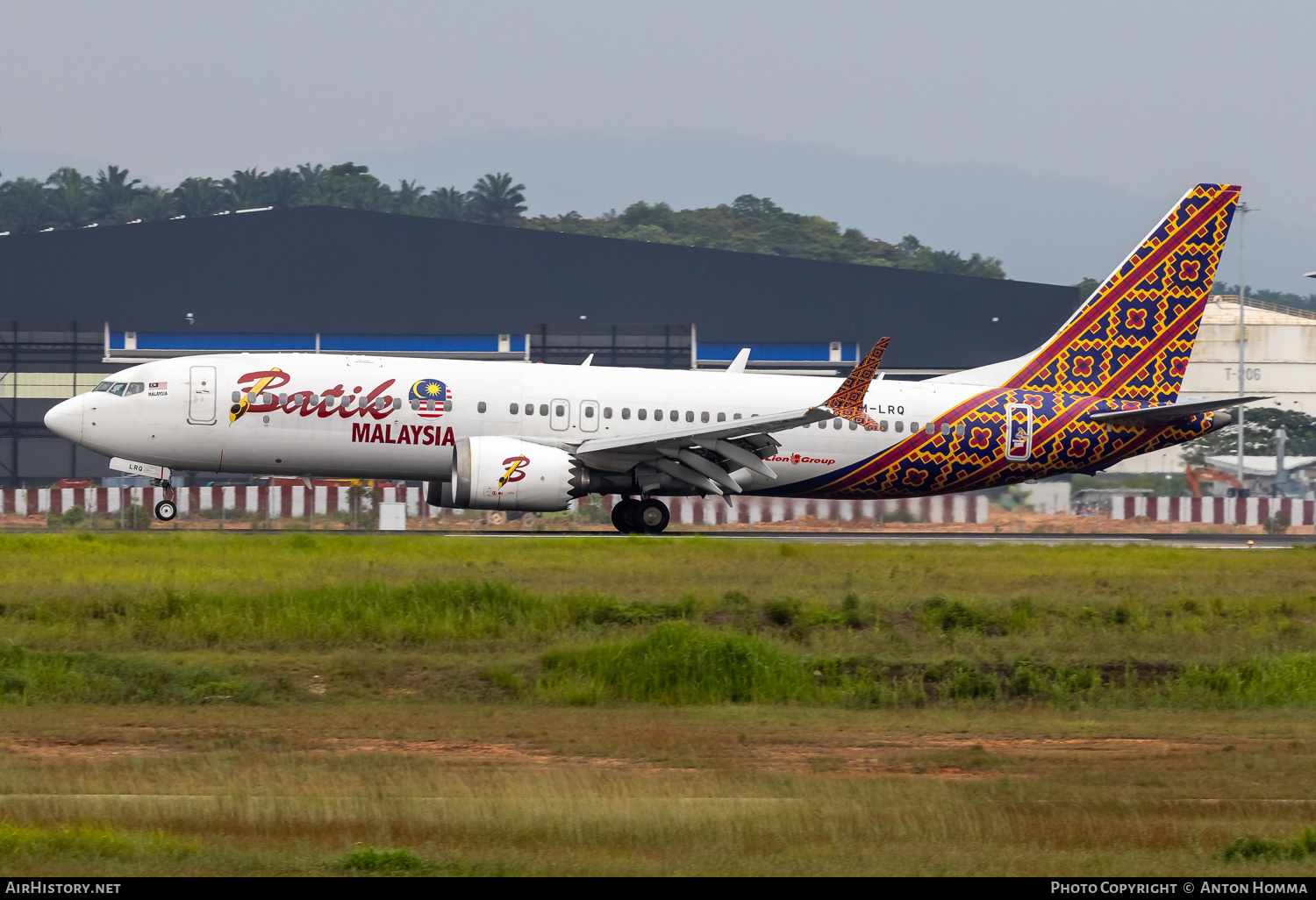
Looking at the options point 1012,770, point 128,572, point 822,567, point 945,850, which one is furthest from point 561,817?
point 822,567

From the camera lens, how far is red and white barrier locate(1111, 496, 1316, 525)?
46250 mm

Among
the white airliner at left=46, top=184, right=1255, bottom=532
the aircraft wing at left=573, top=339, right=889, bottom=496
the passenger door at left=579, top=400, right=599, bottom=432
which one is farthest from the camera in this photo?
the passenger door at left=579, top=400, right=599, bottom=432

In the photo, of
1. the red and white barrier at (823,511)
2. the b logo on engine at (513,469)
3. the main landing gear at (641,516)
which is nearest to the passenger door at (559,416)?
the b logo on engine at (513,469)

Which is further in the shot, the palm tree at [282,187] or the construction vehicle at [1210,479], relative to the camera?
the palm tree at [282,187]

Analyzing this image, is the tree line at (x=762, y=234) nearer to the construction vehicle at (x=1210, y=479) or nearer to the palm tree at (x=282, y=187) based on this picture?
the palm tree at (x=282, y=187)

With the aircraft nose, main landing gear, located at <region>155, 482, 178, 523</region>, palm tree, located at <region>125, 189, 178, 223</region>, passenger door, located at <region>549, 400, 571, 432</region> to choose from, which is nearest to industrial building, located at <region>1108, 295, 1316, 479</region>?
passenger door, located at <region>549, 400, 571, 432</region>

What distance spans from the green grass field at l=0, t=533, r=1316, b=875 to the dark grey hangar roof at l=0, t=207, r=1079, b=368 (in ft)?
166

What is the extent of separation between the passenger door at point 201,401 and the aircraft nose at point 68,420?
103 inches

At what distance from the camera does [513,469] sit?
2983cm

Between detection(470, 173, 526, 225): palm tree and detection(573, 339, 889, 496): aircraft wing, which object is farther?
detection(470, 173, 526, 225): palm tree

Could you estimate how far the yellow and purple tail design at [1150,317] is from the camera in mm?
35156

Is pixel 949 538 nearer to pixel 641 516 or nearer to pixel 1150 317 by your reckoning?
pixel 1150 317

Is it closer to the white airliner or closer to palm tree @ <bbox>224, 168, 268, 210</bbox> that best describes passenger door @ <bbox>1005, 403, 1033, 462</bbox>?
the white airliner

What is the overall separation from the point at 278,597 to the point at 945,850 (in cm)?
1232
